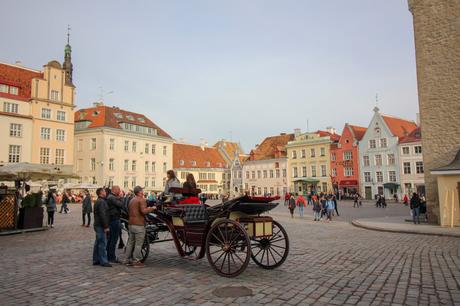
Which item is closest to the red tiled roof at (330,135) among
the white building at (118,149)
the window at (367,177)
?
the window at (367,177)

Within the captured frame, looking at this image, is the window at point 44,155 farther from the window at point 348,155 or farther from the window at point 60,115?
the window at point 348,155

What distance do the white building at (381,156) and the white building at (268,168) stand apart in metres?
14.8

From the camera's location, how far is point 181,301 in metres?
4.97

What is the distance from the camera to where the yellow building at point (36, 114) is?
134 feet

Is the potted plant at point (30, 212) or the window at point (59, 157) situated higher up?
the window at point (59, 157)

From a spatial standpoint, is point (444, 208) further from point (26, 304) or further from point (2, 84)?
point (2, 84)

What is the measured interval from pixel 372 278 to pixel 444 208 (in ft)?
40.1

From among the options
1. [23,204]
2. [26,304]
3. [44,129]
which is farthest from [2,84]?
[26,304]

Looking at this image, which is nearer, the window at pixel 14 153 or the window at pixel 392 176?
the window at pixel 14 153

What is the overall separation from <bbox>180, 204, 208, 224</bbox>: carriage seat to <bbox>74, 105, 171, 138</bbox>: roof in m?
49.2

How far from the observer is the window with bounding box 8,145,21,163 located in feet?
133

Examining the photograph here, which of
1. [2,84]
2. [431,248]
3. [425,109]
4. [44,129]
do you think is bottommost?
[431,248]

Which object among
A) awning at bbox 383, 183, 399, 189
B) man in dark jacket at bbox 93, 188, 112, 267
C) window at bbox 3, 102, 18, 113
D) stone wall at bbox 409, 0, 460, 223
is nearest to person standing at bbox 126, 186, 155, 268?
man in dark jacket at bbox 93, 188, 112, 267

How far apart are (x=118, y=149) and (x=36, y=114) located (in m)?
13.7
